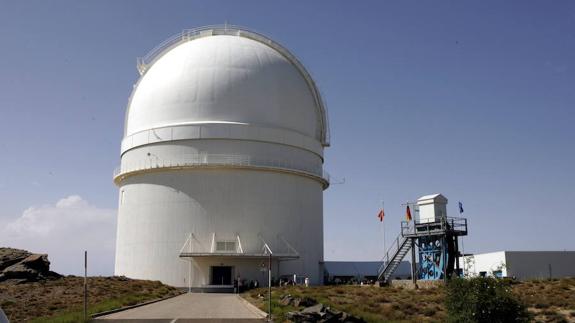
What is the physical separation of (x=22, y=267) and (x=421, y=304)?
2062cm

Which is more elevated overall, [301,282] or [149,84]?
[149,84]

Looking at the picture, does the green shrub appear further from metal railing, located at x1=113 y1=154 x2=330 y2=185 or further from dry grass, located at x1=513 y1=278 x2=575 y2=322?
metal railing, located at x1=113 y1=154 x2=330 y2=185

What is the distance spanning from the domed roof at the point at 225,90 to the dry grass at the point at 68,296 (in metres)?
10.9

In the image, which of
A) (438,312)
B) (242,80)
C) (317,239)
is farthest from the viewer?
(317,239)

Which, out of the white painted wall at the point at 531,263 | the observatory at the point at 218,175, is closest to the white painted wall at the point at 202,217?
the observatory at the point at 218,175

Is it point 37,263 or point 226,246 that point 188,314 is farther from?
point 226,246

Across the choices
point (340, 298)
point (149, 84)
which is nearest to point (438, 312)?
point (340, 298)

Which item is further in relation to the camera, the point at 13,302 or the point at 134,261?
the point at 134,261

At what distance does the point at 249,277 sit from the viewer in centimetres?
3488

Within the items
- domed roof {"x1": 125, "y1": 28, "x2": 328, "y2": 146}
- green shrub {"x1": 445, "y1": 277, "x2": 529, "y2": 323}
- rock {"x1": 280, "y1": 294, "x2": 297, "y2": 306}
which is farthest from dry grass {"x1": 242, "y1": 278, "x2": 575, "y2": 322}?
domed roof {"x1": 125, "y1": 28, "x2": 328, "y2": 146}

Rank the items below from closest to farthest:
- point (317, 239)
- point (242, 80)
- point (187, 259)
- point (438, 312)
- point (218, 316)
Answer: point (218, 316) → point (438, 312) → point (187, 259) → point (242, 80) → point (317, 239)

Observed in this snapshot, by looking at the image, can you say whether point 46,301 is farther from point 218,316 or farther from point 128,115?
point 128,115

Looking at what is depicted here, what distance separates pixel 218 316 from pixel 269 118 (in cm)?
2136

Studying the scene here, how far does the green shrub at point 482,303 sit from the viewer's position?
13867 mm
